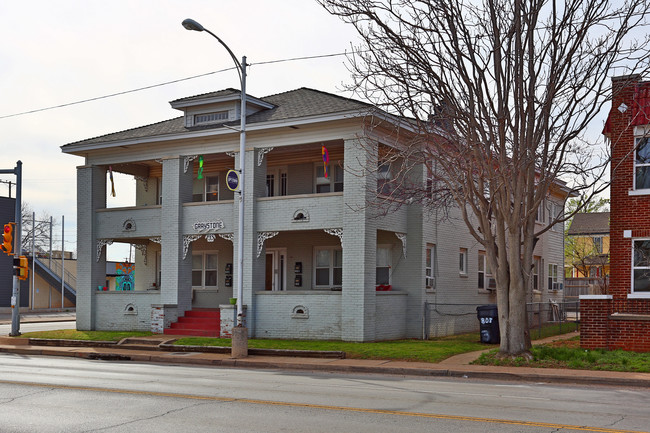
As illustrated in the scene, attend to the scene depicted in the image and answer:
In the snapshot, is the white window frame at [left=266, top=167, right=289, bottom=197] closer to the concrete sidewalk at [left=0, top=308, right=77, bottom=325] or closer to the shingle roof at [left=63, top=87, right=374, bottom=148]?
the shingle roof at [left=63, top=87, right=374, bottom=148]

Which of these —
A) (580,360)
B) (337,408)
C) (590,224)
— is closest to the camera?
(337,408)

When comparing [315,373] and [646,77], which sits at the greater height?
[646,77]

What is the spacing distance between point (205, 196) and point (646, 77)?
18632mm

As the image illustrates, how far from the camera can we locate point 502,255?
19688mm

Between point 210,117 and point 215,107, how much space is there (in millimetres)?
462

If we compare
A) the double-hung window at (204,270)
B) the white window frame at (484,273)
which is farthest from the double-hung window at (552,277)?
the double-hung window at (204,270)

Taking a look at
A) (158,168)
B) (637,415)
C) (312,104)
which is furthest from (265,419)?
(158,168)

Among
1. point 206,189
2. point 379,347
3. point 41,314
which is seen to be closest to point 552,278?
point 206,189

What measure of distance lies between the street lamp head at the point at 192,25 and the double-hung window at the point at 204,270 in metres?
13.5

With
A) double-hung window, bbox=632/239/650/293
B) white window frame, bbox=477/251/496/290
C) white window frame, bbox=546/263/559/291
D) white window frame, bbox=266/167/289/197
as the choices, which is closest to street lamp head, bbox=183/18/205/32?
white window frame, bbox=266/167/289/197

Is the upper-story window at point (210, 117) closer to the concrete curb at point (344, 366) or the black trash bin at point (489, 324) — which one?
the concrete curb at point (344, 366)

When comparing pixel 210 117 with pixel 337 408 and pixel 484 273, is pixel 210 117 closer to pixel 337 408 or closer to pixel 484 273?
pixel 484 273

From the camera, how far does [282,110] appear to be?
27.5 metres

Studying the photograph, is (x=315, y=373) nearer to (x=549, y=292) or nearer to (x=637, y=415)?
(x=637, y=415)
